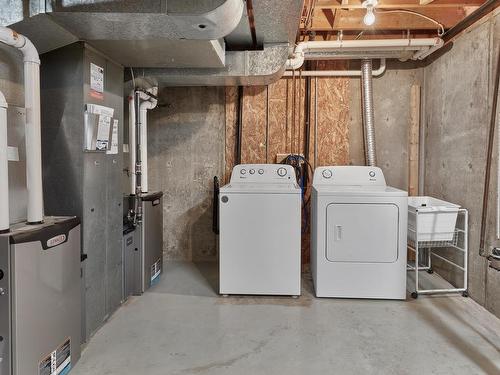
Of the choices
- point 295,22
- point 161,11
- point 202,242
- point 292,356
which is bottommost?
point 292,356

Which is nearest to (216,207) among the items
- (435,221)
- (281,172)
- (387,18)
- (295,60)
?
(281,172)

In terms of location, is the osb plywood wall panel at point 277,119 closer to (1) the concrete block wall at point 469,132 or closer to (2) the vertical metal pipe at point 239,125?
(2) the vertical metal pipe at point 239,125

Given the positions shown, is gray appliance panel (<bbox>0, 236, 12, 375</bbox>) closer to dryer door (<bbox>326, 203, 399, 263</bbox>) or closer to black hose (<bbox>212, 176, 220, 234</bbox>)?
dryer door (<bbox>326, 203, 399, 263</bbox>)

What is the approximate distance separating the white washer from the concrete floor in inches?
5.6

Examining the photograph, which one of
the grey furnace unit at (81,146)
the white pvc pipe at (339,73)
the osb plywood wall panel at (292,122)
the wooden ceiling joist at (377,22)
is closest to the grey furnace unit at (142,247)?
the grey furnace unit at (81,146)

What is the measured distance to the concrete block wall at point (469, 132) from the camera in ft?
8.66

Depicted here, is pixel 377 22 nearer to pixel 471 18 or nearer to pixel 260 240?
pixel 471 18

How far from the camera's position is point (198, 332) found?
236 centimetres

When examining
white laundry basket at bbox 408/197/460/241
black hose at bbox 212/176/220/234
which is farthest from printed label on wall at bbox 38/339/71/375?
white laundry basket at bbox 408/197/460/241

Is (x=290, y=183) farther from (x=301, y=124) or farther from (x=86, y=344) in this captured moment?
(x=86, y=344)

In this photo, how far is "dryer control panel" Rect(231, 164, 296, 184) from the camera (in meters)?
3.51

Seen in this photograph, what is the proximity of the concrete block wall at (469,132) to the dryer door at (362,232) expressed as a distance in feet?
2.13

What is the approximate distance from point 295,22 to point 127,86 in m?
1.50

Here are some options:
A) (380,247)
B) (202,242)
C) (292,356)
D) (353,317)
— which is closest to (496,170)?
(380,247)
